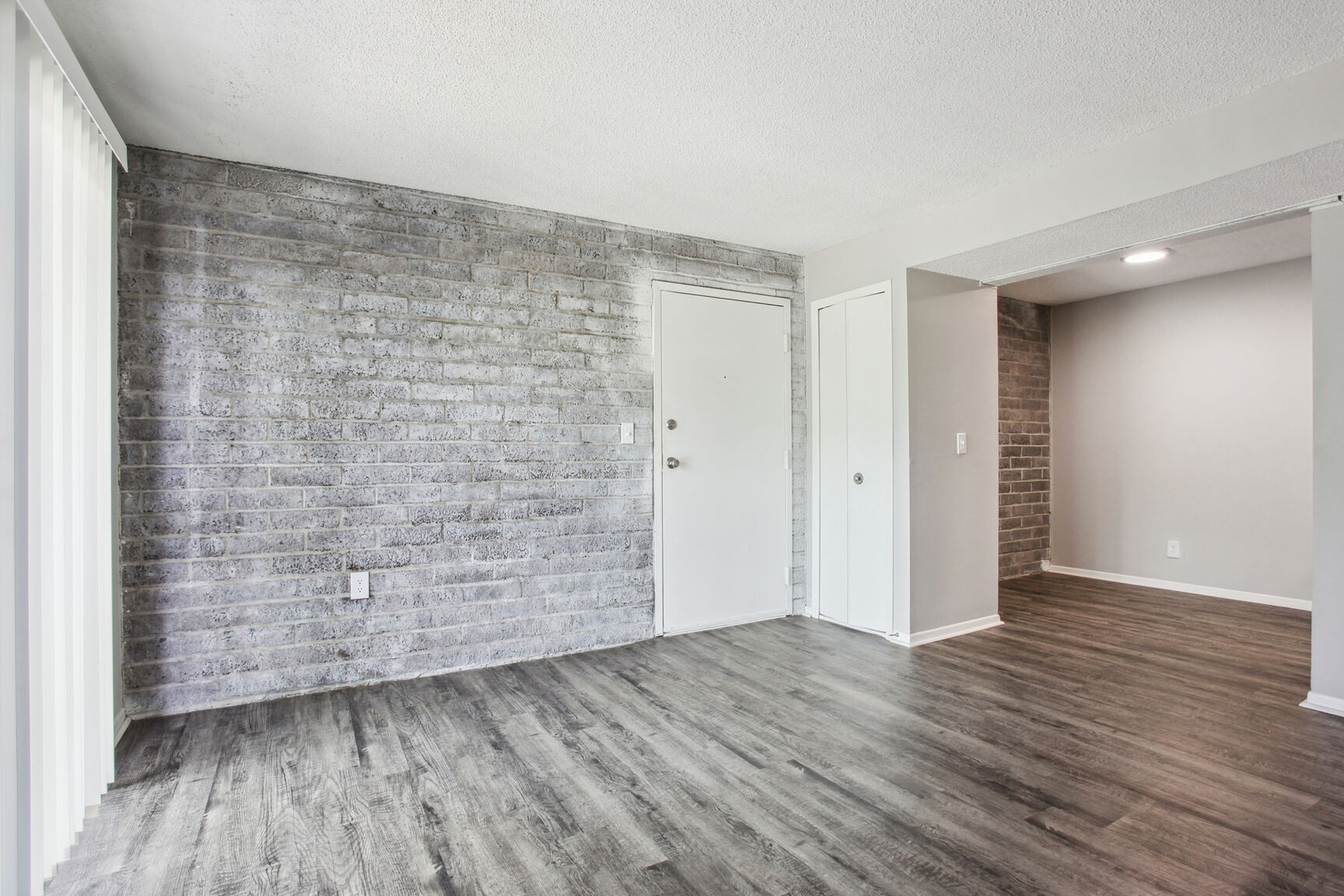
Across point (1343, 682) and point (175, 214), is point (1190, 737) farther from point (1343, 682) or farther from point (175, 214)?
point (175, 214)

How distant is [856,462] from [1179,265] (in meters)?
2.81

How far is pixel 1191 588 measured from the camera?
493 cm

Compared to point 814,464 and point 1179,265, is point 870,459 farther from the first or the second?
point 1179,265

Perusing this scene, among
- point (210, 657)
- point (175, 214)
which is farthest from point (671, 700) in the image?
point (175, 214)

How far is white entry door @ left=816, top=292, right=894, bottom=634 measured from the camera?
383 cm

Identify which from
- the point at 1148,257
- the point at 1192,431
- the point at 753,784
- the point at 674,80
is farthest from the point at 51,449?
the point at 1192,431

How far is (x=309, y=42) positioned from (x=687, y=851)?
8.86ft

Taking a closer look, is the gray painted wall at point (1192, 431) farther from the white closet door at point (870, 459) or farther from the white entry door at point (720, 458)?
the white entry door at point (720, 458)

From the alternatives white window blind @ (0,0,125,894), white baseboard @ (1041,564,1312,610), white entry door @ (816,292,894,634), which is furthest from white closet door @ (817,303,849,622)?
white window blind @ (0,0,125,894)

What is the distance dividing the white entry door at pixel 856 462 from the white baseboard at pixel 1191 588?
275 centimetres

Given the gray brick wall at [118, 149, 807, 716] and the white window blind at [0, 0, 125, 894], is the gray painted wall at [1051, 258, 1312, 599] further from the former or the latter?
the white window blind at [0, 0, 125, 894]

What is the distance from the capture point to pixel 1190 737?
8.14ft

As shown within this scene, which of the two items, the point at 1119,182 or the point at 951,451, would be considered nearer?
the point at 1119,182

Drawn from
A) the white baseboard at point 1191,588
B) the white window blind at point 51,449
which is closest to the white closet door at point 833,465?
the white baseboard at point 1191,588
